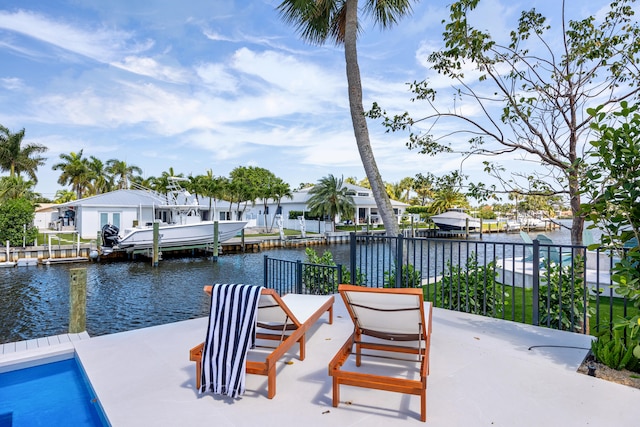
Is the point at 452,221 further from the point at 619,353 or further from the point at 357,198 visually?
the point at 619,353

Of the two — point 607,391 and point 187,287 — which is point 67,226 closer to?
point 187,287

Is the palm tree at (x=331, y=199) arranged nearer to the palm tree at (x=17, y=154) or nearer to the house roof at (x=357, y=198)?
the house roof at (x=357, y=198)

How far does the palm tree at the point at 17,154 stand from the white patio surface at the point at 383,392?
4392cm

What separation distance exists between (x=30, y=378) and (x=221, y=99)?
1655cm

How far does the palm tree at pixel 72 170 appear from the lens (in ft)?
145

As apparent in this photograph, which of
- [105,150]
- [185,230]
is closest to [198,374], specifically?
Result: [185,230]

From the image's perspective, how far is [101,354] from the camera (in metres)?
3.77

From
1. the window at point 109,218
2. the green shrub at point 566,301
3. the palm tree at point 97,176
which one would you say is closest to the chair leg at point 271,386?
the green shrub at point 566,301

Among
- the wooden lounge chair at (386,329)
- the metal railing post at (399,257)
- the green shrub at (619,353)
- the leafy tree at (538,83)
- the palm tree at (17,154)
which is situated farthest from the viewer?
the palm tree at (17,154)

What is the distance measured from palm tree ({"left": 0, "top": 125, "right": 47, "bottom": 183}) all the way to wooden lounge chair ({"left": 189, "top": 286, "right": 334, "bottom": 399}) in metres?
45.1

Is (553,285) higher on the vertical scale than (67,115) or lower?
lower

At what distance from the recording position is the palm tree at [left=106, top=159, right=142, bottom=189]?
50.4m

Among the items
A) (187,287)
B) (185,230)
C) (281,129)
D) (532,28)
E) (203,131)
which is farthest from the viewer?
(281,129)

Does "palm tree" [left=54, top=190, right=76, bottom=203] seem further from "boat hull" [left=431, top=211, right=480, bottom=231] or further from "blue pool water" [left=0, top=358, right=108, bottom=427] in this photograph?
"blue pool water" [left=0, top=358, right=108, bottom=427]
